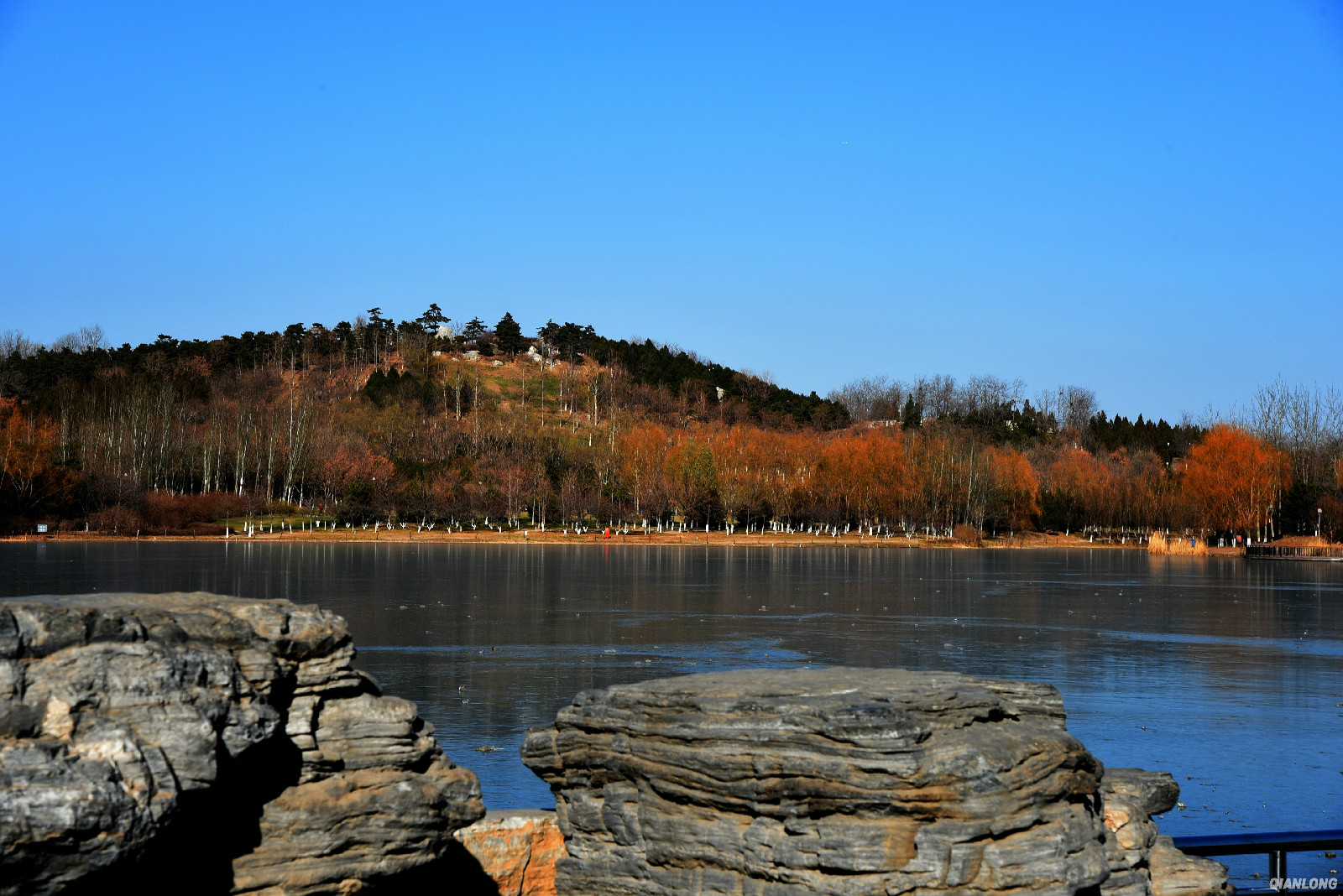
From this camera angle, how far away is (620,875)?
8984mm

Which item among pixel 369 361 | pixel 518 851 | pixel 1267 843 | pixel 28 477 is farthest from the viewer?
pixel 369 361

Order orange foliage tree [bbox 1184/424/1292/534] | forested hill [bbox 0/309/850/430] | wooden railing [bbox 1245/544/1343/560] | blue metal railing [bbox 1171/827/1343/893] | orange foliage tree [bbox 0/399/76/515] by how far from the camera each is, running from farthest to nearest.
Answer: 1. forested hill [bbox 0/309/850/430]
2. orange foliage tree [bbox 1184/424/1292/534]
3. orange foliage tree [bbox 0/399/76/515]
4. wooden railing [bbox 1245/544/1343/560]
5. blue metal railing [bbox 1171/827/1343/893]

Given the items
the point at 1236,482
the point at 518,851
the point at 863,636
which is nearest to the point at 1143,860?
the point at 518,851

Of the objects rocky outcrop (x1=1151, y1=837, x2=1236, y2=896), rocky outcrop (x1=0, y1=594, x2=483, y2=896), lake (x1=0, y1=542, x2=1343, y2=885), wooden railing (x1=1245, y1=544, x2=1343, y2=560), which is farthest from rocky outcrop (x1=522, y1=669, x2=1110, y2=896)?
wooden railing (x1=1245, y1=544, x2=1343, y2=560)

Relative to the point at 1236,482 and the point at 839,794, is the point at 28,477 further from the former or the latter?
the point at 1236,482

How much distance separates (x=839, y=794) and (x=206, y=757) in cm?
412

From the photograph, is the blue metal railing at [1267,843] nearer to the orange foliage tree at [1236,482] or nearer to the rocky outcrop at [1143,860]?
the rocky outcrop at [1143,860]

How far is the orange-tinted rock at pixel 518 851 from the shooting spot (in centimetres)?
991

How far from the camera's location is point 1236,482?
104312 mm

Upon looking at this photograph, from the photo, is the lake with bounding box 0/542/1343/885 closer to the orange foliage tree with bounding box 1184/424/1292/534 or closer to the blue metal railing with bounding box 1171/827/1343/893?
the blue metal railing with bounding box 1171/827/1343/893

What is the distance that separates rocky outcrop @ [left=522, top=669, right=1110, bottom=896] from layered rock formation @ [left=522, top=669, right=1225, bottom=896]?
0.01 m

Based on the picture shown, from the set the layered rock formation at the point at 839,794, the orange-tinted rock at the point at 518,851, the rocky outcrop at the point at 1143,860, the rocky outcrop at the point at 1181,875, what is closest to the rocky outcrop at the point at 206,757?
the orange-tinted rock at the point at 518,851

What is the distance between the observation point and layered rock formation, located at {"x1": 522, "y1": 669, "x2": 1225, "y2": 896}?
777 cm

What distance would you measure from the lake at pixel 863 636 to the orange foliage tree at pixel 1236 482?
122 ft
